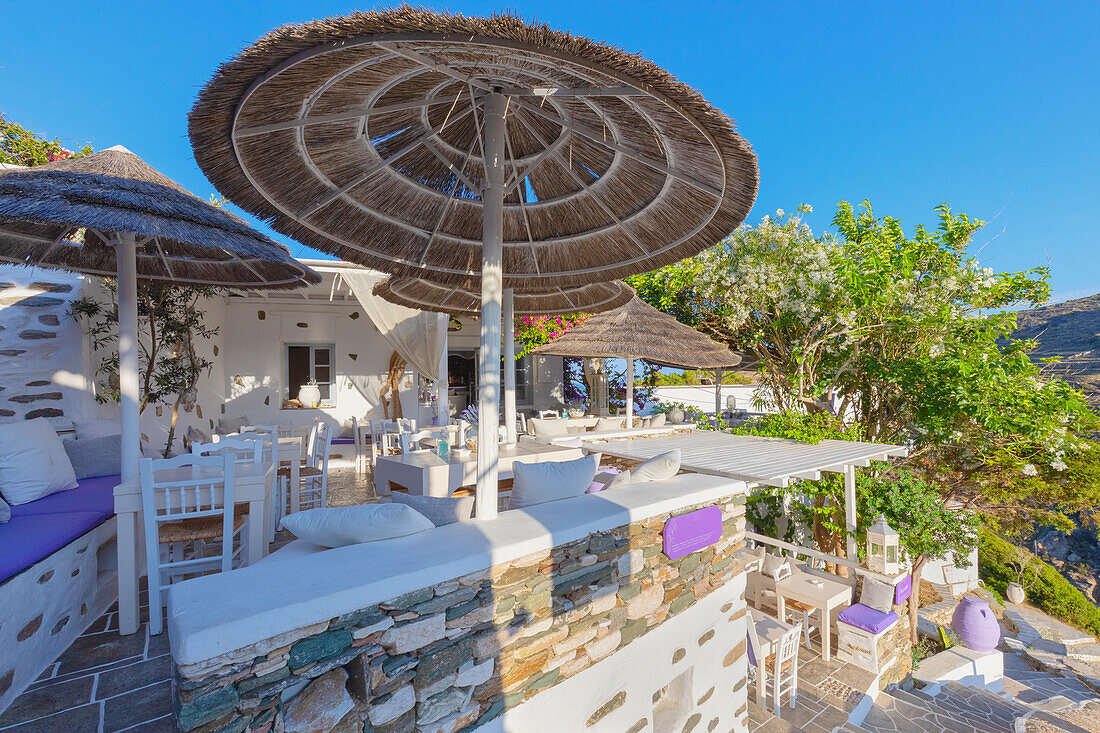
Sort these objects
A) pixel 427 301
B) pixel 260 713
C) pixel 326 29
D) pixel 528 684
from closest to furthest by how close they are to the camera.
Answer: pixel 260 713
pixel 326 29
pixel 528 684
pixel 427 301

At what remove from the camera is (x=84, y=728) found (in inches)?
79.9

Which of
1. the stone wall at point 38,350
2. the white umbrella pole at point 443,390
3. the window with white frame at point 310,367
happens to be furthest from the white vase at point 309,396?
the stone wall at point 38,350

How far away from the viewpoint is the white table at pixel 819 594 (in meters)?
5.21

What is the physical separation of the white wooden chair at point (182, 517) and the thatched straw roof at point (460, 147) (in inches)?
59.7

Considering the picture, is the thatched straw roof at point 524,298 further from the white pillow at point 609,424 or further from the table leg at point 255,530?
the table leg at point 255,530

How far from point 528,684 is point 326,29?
2674 mm

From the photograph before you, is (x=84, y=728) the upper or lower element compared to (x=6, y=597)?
lower

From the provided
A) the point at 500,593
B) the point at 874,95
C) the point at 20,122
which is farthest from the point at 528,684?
the point at 874,95

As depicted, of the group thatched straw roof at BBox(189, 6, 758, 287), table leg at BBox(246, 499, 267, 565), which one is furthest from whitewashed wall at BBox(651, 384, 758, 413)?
table leg at BBox(246, 499, 267, 565)

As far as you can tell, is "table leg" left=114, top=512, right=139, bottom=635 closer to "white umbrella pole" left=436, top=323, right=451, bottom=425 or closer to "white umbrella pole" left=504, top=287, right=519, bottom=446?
"white umbrella pole" left=504, top=287, right=519, bottom=446

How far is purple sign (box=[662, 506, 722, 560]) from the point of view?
289 centimetres

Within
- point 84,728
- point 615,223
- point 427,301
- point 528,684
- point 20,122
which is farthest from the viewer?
point 20,122

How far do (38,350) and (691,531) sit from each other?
20.3 ft

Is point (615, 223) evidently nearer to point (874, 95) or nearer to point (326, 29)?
point (326, 29)
